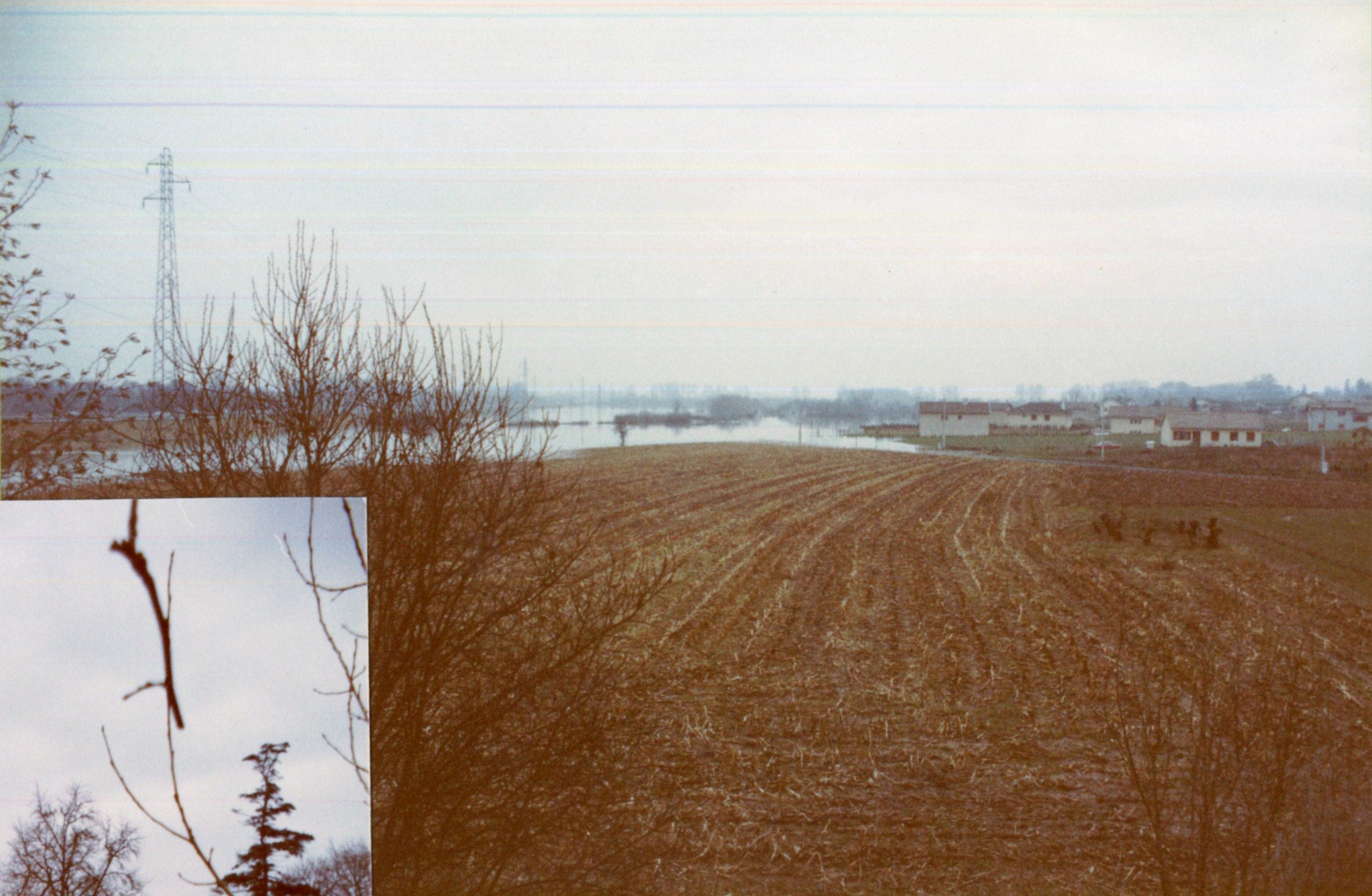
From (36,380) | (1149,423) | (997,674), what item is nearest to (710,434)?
(997,674)

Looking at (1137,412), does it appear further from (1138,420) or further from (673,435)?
(673,435)

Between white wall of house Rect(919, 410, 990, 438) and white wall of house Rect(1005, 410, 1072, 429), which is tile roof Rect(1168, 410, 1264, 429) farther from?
white wall of house Rect(919, 410, 990, 438)

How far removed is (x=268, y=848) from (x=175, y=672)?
0.72m

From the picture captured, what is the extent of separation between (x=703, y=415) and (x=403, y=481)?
5.08ft

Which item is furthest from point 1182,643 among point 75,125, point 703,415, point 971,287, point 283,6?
point 75,125

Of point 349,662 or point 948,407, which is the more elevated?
point 948,407

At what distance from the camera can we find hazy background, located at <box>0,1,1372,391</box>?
426 centimetres

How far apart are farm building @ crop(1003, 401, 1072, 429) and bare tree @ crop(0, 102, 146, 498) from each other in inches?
178

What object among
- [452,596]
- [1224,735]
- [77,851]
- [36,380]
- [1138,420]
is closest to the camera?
[77,851]

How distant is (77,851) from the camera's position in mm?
3121

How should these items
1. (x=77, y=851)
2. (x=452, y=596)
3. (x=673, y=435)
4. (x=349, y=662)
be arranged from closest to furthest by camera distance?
(x=77, y=851) < (x=349, y=662) < (x=452, y=596) < (x=673, y=435)

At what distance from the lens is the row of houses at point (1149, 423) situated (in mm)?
4430

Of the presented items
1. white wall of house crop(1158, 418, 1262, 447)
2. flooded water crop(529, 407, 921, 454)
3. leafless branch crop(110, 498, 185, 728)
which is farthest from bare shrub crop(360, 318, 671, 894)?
white wall of house crop(1158, 418, 1262, 447)

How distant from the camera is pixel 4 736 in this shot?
125 inches
